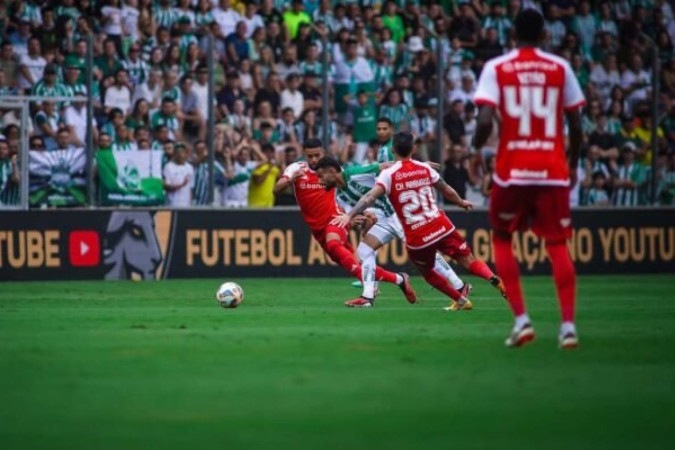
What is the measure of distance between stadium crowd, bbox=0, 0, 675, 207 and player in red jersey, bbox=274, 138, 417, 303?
13.5ft

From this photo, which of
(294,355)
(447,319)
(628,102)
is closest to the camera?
(294,355)

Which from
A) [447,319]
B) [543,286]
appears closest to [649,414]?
[447,319]

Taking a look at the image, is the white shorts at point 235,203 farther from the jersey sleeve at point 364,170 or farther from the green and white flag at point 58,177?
the jersey sleeve at point 364,170

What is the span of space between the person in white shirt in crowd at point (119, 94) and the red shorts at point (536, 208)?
13123 mm

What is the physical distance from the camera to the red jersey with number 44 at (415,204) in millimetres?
16609

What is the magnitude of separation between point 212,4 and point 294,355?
54.4 feet

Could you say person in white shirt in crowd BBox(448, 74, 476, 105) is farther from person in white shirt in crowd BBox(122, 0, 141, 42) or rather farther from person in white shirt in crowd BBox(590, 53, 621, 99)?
person in white shirt in crowd BBox(122, 0, 141, 42)

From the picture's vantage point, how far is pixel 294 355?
10.8 meters

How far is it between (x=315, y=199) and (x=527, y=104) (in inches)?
369

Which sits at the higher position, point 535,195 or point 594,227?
point 535,195

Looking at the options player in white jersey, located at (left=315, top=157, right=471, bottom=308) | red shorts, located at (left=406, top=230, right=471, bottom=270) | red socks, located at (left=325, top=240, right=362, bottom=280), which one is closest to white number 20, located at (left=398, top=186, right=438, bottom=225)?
red shorts, located at (left=406, top=230, right=471, bottom=270)

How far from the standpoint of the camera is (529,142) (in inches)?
448

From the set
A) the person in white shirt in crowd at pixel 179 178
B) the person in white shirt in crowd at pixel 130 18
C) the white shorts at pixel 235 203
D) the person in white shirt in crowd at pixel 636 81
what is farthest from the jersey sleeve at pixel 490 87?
the person in white shirt in crowd at pixel 636 81

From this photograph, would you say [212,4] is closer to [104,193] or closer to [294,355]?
[104,193]
